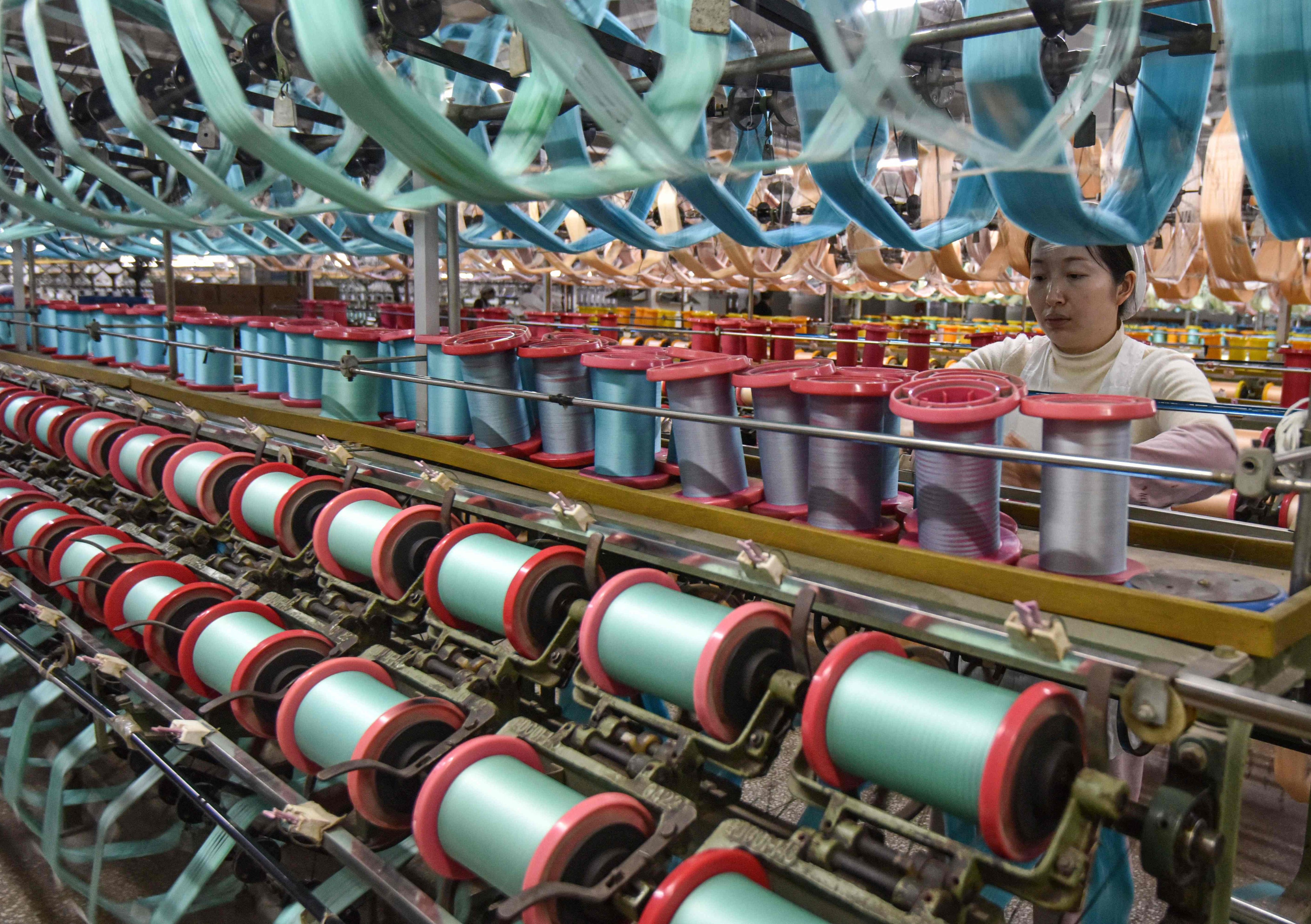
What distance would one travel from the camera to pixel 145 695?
2.18 meters

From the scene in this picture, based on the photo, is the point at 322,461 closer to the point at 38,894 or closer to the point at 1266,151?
the point at 38,894

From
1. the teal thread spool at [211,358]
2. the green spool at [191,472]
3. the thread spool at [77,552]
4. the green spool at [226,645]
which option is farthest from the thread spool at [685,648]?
the teal thread spool at [211,358]

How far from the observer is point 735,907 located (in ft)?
4.01

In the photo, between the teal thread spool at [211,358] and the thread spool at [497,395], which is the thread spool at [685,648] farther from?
the teal thread spool at [211,358]

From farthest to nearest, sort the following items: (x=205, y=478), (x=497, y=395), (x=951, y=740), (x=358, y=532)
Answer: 1. (x=205, y=478)
2. (x=497, y=395)
3. (x=358, y=532)
4. (x=951, y=740)

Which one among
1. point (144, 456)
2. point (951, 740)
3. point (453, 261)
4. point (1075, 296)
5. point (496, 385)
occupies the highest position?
point (453, 261)

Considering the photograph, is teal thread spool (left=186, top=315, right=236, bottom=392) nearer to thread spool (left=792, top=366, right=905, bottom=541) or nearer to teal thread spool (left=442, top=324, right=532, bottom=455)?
teal thread spool (left=442, top=324, right=532, bottom=455)

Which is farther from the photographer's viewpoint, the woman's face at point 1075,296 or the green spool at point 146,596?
the green spool at point 146,596

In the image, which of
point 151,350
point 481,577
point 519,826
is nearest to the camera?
point 519,826

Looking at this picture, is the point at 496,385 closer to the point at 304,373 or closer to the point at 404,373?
the point at 404,373

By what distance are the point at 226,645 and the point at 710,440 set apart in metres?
1.26

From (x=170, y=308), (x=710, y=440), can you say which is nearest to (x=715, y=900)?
(x=710, y=440)

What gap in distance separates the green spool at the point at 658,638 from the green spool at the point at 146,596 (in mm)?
1556

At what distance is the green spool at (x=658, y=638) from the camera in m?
1.48
